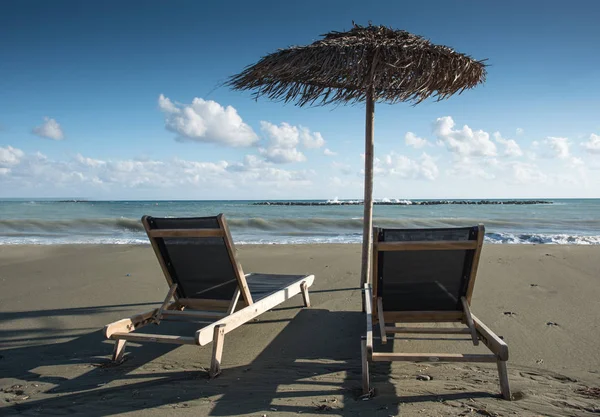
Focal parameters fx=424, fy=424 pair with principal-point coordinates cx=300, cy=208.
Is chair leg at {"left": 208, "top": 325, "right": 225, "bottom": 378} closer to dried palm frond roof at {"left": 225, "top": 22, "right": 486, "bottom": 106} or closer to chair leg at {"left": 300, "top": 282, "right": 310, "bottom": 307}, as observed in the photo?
chair leg at {"left": 300, "top": 282, "right": 310, "bottom": 307}

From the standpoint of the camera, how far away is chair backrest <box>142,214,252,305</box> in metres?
3.48

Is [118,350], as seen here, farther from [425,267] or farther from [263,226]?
[263,226]

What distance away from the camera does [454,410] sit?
2389mm

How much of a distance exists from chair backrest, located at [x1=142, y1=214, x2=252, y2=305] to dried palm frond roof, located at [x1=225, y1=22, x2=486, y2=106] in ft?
5.91

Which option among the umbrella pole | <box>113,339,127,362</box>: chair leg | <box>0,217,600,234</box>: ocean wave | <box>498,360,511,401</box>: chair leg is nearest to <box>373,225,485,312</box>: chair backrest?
<box>498,360,511,401</box>: chair leg

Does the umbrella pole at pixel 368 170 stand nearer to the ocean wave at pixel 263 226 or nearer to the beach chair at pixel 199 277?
the beach chair at pixel 199 277

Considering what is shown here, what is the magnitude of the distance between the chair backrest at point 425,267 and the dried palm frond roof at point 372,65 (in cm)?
169

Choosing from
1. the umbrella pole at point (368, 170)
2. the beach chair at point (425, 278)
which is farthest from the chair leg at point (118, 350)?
the umbrella pole at point (368, 170)

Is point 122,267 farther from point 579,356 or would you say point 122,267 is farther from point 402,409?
point 579,356

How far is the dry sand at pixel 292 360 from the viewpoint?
8.23ft

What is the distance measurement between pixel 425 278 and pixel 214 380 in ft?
5.59

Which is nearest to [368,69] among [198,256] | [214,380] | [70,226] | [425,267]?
[425,267]

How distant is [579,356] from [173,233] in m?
3.41

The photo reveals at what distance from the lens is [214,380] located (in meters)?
2.92
